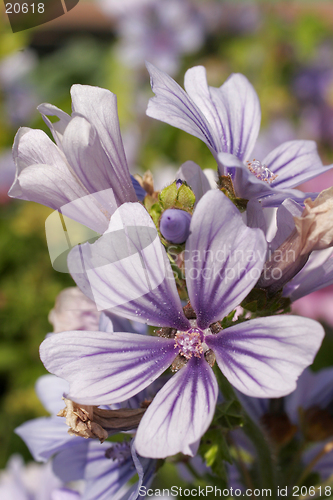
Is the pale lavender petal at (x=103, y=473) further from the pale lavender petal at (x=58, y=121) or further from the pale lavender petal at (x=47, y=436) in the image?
the pale lavender petal at (x=58, y=121)

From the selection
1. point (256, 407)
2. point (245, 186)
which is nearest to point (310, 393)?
point (256, 407)

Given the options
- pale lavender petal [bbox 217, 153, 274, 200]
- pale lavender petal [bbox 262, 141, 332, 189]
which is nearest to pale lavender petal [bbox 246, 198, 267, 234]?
pale lavender petal [bbox 217, 153, 274, 200]

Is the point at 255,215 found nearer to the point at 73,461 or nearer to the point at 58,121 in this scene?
the point at 58,121

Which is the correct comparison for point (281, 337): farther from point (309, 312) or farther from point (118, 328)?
point (309, 312)

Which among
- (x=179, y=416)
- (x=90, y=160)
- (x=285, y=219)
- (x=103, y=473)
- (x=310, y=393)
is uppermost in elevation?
(x=90, y=160)

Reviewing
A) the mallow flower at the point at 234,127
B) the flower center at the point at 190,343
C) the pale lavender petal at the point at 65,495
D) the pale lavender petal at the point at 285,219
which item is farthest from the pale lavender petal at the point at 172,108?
the pale lavender petal at the point at 65,495

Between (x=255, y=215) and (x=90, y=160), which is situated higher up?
(x=90, y=160)
